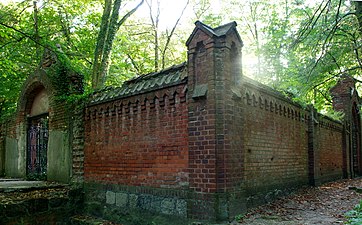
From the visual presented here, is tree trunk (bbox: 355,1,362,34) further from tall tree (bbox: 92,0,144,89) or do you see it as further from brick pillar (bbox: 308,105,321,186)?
tall tree (bbox: 92,0,144,89)

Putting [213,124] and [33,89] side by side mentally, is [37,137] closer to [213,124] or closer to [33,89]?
[33,89]

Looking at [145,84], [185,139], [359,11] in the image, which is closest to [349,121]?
[359,11]

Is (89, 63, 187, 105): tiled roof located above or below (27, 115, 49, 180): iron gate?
above

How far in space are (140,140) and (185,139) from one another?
1.48 meters

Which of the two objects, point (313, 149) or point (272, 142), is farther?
point (313, 149)

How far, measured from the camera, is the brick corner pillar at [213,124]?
18.5 feet

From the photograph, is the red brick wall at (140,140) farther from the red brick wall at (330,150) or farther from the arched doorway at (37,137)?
the red brick wall at (330,150)

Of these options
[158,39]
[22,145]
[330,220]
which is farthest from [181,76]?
[158,39]

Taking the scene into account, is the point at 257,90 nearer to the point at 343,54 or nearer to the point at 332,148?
the point at 343,54

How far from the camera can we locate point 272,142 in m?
7.86

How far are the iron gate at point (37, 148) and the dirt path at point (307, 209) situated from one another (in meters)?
7.44

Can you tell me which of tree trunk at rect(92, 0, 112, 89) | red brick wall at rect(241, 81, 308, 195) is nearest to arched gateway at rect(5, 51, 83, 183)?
tree trunk at rect(92, 0, 112, 89)

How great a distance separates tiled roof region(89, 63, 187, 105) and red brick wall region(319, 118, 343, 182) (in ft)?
24.2

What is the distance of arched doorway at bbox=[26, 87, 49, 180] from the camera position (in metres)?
11.1
